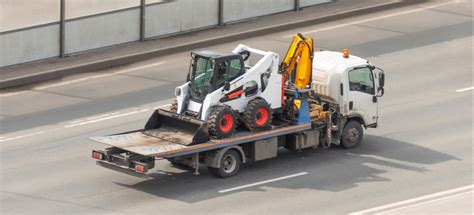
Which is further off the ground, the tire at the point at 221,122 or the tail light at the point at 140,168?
the tire at the point at 221,122

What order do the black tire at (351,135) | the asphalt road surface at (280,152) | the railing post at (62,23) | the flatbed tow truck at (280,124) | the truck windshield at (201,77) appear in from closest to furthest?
the asphalt road surface at (280,152)
the flatbed tow truck at (280,124)
the truck windshield at (201,77)
the black tire at (351,135)
the railing post at (62,23)

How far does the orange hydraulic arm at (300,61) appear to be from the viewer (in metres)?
29.7

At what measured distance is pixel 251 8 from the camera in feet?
134

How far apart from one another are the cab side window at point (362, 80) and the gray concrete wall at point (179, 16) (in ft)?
32.1

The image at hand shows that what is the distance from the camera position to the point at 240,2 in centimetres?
4059

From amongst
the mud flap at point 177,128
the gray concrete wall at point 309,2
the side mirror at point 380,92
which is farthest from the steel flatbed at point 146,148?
the gray concrete wall at point 309,2

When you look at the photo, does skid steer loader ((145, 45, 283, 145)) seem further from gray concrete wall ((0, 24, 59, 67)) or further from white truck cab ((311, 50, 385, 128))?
gray concrete wall ((0, 24, 59, 67))

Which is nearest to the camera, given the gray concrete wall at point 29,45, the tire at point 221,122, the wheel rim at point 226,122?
the tire at point 221,122

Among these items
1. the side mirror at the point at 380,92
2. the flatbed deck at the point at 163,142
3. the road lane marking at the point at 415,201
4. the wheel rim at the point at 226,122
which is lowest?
the road lane marking at the point at 415,201

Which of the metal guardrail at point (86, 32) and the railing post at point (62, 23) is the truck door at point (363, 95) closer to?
the metal guardrail at point (86, 32)

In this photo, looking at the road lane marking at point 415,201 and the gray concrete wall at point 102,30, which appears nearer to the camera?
the road lane marking at point 415,201

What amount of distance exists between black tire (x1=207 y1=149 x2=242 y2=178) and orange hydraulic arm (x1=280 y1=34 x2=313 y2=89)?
8.41 feet

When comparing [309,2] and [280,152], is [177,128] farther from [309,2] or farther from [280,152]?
[309,2]

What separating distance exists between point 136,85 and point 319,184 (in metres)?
8.95
